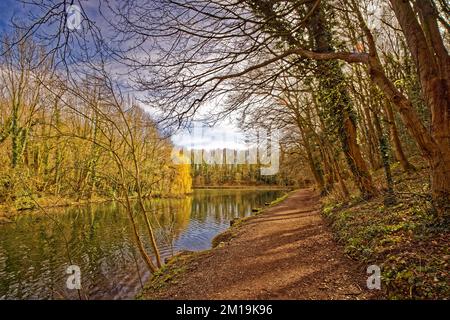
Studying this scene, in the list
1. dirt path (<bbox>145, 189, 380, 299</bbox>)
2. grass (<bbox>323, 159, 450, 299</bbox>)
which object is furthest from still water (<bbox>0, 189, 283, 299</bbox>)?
grass (<bbox>323, 159, 450, 299</bbox>)

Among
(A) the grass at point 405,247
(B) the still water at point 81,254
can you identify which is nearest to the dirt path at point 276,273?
(A) the grass at point 405,247

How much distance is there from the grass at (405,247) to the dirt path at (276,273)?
0.35m

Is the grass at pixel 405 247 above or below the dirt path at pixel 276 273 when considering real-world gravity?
above

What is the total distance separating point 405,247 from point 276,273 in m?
2.23

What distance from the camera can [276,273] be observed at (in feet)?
16.3

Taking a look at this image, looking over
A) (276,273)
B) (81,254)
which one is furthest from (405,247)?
(81,254)

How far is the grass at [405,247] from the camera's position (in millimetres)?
3174

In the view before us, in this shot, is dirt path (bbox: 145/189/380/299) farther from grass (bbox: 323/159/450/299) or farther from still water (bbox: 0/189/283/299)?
still water (bbox: 0/189/283/299)

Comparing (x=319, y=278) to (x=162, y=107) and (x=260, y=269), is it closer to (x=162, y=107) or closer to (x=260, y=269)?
(x=260, y=269)

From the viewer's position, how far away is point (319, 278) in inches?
173

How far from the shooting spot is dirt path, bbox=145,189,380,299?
4051 mm

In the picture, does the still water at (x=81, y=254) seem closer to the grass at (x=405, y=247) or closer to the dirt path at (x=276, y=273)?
the dirt path at (x=276, y=273)

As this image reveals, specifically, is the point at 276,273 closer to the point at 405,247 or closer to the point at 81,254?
the point at 405,247

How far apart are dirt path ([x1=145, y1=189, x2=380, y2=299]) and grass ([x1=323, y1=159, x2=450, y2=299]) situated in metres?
0.35
